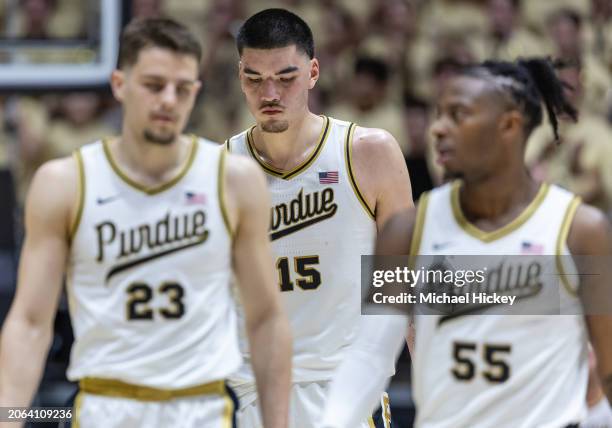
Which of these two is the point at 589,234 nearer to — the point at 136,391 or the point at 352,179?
the point at 136,391

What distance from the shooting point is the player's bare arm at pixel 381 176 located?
20.0ft

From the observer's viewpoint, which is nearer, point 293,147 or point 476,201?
point 476,201

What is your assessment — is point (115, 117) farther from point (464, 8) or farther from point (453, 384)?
point (453, 384)

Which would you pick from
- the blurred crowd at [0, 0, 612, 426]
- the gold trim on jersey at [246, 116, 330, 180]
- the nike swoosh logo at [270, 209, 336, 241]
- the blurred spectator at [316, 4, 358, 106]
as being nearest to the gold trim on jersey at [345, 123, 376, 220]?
the gold trim on jersey at [246, 116, 330, 180]

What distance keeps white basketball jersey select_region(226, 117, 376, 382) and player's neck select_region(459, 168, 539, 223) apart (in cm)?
155

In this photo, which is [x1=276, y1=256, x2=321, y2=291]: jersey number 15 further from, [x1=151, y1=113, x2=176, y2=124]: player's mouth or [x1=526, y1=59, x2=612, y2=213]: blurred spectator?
[x1=526, y1=59, x2=612, y2=213]: blurred spectator

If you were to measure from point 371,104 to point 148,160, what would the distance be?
20.4 feet

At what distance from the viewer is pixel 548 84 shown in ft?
16.2

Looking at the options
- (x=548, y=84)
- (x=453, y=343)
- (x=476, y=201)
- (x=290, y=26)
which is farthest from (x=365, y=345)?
(x=290, y=26)

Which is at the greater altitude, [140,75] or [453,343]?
[140,75]

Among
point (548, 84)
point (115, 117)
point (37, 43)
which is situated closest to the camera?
point (548, 84)

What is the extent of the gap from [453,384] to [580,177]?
6.21m

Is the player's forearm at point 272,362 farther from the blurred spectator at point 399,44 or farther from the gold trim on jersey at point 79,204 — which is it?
the blurred spectator at point 399,44

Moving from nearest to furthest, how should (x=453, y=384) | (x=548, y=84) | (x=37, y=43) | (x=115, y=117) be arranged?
(x=453, y=384) < (x=548, y=84) < (x=37, y=43) < (x=115, y=117)
